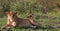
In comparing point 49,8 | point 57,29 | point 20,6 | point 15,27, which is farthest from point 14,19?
point 49,8

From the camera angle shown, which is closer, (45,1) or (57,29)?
(57,29)

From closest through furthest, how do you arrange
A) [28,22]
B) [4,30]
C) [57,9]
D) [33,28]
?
1. [4,30]
2. [33,28]
3. [28,22]
4. [57,9]

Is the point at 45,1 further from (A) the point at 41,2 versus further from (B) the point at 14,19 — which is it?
(B) the point at 14,19

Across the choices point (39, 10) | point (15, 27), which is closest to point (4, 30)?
point (15, 27)

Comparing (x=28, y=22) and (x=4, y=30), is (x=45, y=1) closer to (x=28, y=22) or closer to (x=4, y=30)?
(x=28, y=22)

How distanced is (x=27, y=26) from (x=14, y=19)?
0.58 meters

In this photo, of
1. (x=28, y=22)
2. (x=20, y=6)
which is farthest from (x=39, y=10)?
(x=28, y=22)

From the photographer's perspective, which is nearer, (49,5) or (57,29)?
(57,29)

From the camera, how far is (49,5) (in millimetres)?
19797

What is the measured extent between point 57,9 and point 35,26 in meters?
9.53

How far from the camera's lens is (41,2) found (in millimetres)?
19656

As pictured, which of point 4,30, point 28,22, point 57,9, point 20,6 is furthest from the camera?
point 57,9

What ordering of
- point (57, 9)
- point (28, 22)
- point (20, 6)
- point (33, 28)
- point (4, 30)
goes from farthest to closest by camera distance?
1. point (57, 9)
2. point (20, 6)
3. point (28, 22)
4. point (33, 28)
5. point (4, 30)

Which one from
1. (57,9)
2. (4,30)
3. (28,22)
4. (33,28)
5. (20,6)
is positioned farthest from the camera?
(57,9)
